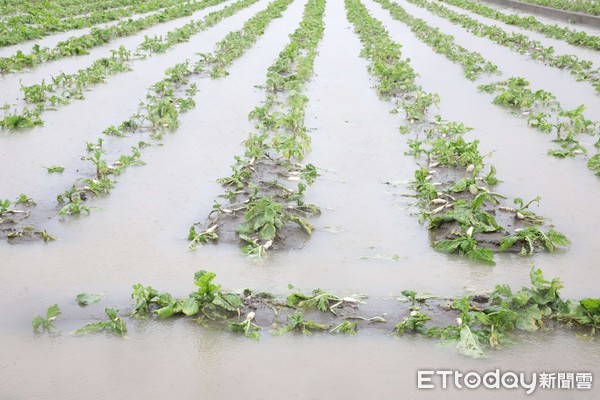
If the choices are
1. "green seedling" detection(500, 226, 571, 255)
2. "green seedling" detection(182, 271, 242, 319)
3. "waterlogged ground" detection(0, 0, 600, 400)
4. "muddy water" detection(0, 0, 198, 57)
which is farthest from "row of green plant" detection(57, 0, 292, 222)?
"muddy water" detection(0, 0, 198, 57)

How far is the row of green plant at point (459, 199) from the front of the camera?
207 inches

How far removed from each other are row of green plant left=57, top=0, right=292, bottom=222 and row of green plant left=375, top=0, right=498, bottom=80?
484 cm

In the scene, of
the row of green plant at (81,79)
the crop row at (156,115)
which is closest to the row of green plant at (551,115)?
the crop row at (156,115)

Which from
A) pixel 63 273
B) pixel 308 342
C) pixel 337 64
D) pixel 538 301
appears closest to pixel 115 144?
pixel 63 273

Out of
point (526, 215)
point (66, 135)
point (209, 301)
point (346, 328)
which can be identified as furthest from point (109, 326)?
point (66, 135)

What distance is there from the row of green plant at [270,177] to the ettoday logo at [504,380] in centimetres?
191

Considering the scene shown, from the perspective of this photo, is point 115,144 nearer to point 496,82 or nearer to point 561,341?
point 561,341

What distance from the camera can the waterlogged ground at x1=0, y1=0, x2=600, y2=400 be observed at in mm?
3656

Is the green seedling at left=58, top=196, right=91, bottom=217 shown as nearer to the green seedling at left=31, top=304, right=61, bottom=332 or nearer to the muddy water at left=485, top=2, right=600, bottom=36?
the green seedling at left=31, top=304, right=61, bottom=332

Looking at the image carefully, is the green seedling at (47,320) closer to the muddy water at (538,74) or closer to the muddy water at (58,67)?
the muddy water at (58,67)

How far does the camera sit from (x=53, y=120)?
29.5 feet

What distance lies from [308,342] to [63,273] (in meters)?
2.09

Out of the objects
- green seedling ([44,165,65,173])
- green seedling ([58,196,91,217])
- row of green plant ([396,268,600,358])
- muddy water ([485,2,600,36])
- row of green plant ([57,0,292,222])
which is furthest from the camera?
muddy water ([485,2,600,36])

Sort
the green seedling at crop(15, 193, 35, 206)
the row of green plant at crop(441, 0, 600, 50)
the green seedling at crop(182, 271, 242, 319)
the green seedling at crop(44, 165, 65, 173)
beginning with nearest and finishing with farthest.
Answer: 1. the green seedling at crop(182, 271, 242, 319)
2. the green seedling at crop(15, 193, 35, 206)
3. the green seedling at crop(44, 165, 65, 173)
4. the row of green plant at crop(441, 0, 600, 50)
